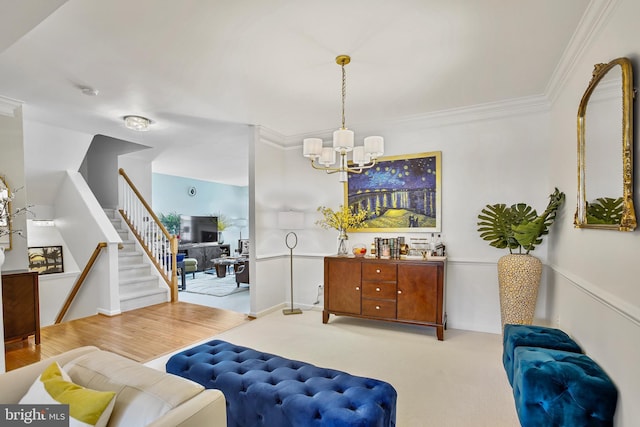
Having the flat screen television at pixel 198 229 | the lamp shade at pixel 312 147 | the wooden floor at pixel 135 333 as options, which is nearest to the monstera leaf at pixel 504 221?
the lamp shade at pixel 312 147

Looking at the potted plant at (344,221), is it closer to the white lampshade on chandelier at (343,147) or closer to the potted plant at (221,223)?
the white lampshade on chandelier at (343,147)

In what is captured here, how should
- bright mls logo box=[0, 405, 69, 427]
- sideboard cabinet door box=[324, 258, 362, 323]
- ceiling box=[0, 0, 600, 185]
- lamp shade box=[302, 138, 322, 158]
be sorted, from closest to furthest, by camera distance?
→ bright mls logo box=[0, 405, 69, 427], ceiling box=[0, 0, 600, 185], lamp shade box=[302, 138, 322, 158], sideboard cabinet door box=[324, 258, 362, 323]

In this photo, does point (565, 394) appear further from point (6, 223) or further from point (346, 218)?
point (6, 223)

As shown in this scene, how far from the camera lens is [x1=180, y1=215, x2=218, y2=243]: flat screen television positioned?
9.73 m

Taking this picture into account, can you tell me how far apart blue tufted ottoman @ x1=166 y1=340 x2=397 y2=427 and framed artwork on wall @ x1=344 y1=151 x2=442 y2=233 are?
274 centimetres

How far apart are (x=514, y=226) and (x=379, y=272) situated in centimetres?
158

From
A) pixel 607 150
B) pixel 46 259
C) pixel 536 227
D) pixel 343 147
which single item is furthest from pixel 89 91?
pixel 536 227

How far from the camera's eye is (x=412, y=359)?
3160 millimetres

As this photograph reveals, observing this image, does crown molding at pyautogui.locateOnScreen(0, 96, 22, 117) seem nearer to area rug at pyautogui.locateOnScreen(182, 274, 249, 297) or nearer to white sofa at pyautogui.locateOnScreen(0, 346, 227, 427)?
white sofa at pyautogui.locateOnScreen(0, 346, 227, 427)

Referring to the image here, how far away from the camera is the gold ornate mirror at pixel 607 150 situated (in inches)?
64.8

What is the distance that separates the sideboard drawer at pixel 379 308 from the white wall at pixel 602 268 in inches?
65.3

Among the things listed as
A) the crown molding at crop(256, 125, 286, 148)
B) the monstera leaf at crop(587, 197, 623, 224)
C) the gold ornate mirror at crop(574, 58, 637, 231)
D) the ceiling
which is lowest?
the monstera leaf at crop(587, 197, 623, 224)

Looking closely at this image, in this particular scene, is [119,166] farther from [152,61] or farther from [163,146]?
[152,61]

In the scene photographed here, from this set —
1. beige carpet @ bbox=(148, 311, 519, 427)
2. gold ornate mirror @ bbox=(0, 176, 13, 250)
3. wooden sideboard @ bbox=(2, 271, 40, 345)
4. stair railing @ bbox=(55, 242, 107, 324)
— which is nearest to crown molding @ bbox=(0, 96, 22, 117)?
gold ornate mirror @ bbox=(0, 176, 13, 250)
